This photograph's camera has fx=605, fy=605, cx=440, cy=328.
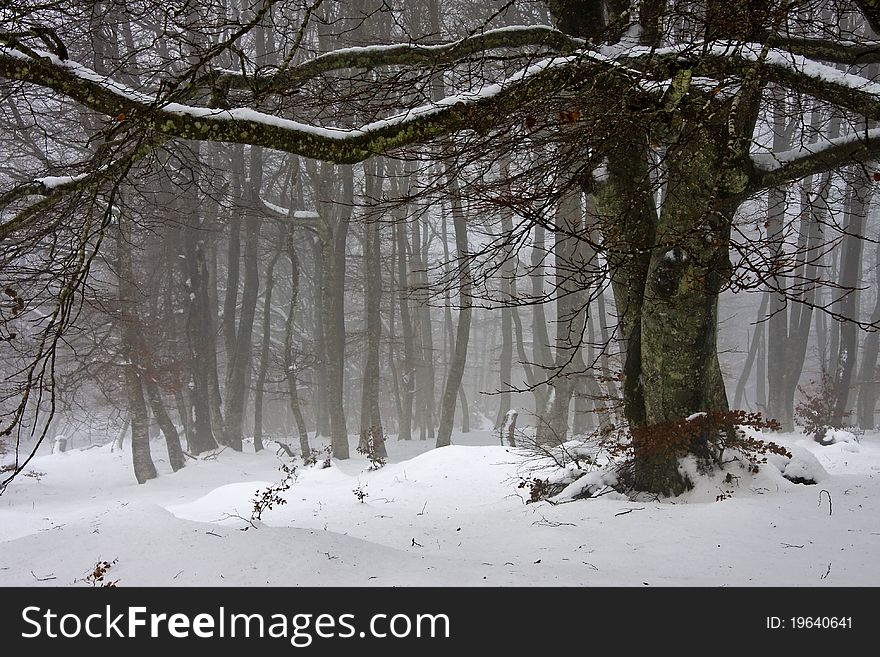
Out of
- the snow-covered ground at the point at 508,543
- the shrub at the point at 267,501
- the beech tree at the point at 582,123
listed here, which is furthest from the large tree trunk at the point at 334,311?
the beech tree at the point at 582,123

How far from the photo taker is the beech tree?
3.68 meters

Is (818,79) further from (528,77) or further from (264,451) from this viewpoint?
(264,451)

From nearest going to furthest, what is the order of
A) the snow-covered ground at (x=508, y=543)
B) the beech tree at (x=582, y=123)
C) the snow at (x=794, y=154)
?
the beech tree at (x=582, y=123) → the snow-covered ground at (x=508, y=543) → the snow at (x=794, y=154)

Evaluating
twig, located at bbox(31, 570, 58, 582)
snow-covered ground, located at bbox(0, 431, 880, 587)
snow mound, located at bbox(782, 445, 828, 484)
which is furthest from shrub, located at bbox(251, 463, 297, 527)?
snow mound, located at bbox(782, 445, 828, 484)

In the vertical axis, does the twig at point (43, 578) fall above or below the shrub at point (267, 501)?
above

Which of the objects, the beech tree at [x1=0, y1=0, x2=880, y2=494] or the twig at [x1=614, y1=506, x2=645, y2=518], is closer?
the beech tree at [x1=0, y1=0, x2=880, y2=494]

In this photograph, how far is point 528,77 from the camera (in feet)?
12.8

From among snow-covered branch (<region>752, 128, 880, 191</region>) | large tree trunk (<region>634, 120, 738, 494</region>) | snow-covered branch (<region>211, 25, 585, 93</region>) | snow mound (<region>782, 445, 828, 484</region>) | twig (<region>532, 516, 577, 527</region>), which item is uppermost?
snow-covered branch (<region>211, 25, 585, 93</region>)

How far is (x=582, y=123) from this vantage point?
4793 mm

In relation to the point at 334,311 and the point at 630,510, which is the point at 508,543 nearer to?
the point at 630,510

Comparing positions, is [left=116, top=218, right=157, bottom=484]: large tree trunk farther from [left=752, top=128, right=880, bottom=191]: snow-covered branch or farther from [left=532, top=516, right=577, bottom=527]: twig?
[left=752, top=128, right=880, bottom=191]: snow-covered branch

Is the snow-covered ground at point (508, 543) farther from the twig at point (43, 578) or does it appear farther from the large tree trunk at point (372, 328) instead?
the large tree trunk at point (372, 328)

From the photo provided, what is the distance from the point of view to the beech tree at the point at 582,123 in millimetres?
3676
